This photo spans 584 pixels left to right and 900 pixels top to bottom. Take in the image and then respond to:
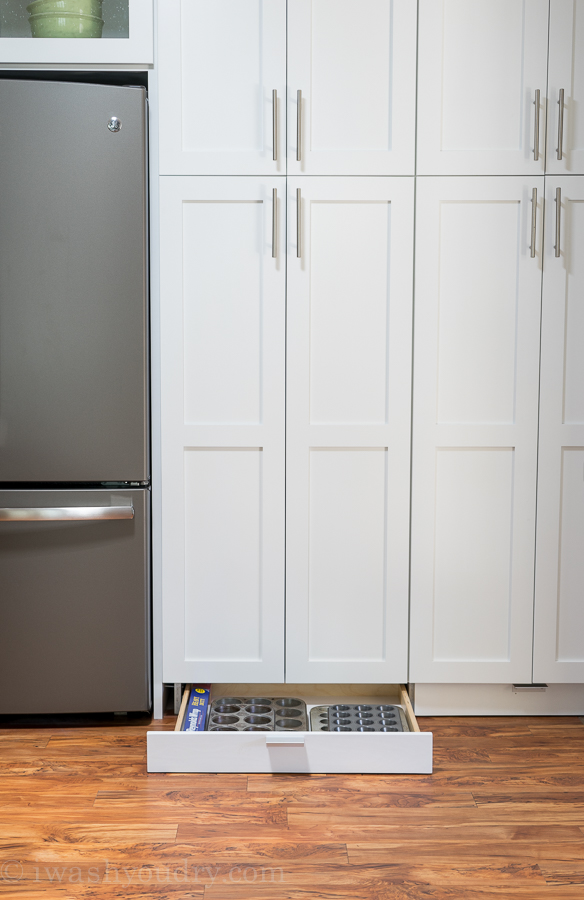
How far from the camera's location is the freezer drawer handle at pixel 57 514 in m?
1.89

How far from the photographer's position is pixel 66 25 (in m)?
1.86

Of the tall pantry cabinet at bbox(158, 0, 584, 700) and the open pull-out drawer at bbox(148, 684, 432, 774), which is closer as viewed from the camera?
the open pull-out drawer at bbox(148, 684, 432, 774)

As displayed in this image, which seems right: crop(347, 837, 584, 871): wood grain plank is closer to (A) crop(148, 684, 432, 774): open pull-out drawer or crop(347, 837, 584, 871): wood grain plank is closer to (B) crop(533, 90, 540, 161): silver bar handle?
(A) crop(148, 684, 432, 774): open pull-out drawer

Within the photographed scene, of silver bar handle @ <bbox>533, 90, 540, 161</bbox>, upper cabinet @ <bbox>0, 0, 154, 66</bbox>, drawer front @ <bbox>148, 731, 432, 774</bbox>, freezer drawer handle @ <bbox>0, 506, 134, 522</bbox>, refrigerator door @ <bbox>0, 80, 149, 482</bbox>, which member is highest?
upper cabinet @ <bbox>0, 0, 154, 66</bbox>

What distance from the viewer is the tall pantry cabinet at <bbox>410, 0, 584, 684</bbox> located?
1.86 metres

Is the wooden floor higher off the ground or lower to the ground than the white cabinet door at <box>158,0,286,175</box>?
lower

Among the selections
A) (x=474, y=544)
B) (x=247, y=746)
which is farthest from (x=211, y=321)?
(x=247, y=746)

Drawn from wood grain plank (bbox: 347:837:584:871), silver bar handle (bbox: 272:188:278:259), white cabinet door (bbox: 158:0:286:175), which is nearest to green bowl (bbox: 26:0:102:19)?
white cabinet door (bbox: 158:0:286:175)

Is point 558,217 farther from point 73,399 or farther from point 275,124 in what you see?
point 73,399

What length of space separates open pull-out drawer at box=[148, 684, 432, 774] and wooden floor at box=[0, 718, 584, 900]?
0.10 ft

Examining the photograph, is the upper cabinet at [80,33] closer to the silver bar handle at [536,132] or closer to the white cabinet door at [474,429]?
the white cabinet door at [474,429]

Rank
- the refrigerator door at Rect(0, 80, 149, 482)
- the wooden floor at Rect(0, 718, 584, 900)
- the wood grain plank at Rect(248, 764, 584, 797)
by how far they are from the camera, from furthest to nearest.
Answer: the refrigerator door at Rect(0, 80, 149, 482)
the wood grain plank at Rect(248, 764, 584, 797)
the wooden floor at Rect(0, 718, 584, 900)

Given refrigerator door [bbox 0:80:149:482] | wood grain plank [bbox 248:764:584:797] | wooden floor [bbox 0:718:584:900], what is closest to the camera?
→ wooden floor [bbox 0:718:584:900]

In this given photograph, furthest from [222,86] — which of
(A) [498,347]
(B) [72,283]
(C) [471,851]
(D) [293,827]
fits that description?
(C) [471,851]
